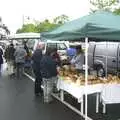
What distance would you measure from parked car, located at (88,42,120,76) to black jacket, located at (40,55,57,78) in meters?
6.22

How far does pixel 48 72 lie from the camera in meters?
14.4

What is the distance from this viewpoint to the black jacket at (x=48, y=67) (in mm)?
14289

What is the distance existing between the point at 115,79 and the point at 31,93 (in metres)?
5.59

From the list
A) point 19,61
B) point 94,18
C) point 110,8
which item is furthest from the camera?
point 110,8

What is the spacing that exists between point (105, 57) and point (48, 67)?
8.33m

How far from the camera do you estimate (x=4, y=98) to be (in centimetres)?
1628

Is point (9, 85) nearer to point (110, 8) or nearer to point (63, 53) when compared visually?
point (63, 53)

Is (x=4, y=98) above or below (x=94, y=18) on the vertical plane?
Answer: below

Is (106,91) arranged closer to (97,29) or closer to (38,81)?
(97,29)

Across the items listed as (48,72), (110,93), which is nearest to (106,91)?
(110,93)

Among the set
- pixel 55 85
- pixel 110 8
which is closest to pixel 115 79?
pixel 55 85

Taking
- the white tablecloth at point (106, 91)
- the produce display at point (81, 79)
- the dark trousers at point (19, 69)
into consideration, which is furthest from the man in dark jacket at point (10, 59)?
the white tablecloth at point (106, 91)

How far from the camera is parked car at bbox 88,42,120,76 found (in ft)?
69.4

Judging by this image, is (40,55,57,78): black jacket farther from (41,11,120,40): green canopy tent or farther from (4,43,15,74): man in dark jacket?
(4,43,15,74): man in dark jacket
